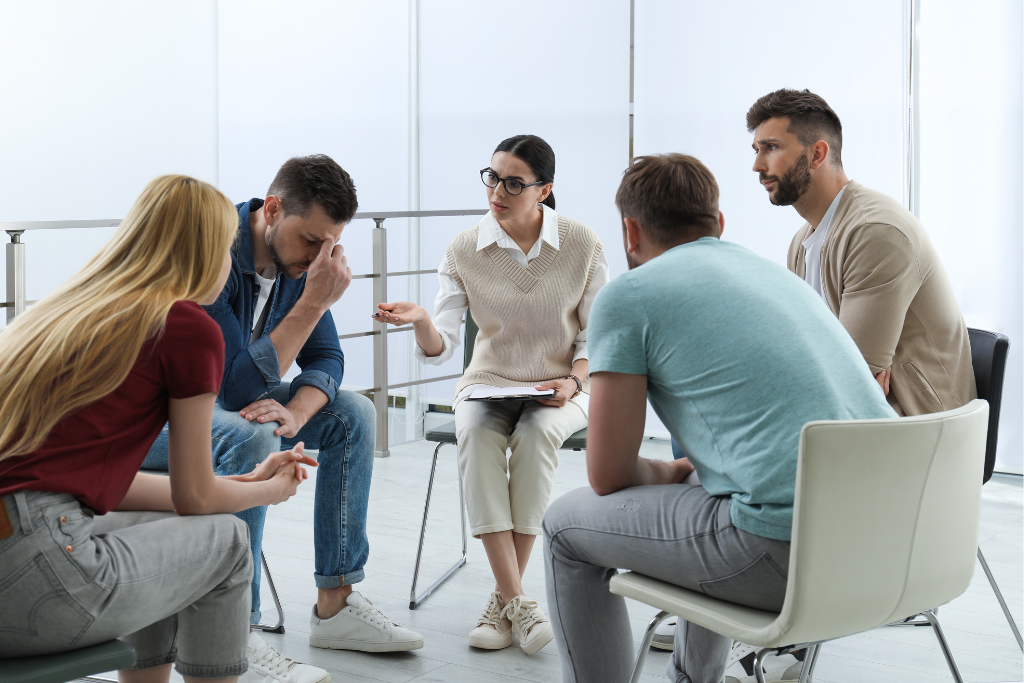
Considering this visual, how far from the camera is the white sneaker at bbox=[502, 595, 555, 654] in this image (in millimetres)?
2053

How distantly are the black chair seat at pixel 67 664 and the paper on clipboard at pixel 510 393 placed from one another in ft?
3.42

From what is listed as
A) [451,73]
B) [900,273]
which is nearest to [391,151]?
[451,73]

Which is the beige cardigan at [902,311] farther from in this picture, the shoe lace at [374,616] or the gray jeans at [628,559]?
the shoe lace at [374,616]

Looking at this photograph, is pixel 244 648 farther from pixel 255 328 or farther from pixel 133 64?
pixel 133 64

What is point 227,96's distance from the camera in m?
5.09

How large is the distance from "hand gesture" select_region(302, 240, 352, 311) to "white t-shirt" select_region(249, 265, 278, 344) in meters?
0.11

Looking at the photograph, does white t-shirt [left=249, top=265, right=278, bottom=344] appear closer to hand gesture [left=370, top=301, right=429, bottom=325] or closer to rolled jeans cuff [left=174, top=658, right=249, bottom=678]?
hand gesture [left=370, top=301, right=429, bottom=325]

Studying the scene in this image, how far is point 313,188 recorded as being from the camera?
1.92m

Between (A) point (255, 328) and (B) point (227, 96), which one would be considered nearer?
(A) point (255, 328)

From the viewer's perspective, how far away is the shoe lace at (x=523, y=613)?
2084 millimetres

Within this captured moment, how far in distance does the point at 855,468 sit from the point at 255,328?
1325mm

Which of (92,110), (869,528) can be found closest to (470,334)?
(869,528)

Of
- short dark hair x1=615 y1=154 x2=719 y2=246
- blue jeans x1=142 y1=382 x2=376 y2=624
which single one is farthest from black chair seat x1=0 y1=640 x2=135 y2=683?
short dark hair x1=615 y1=154 x2=719 y2=246


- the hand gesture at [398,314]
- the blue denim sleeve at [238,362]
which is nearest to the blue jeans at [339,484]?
the blue denim sleeve at [238,362]
